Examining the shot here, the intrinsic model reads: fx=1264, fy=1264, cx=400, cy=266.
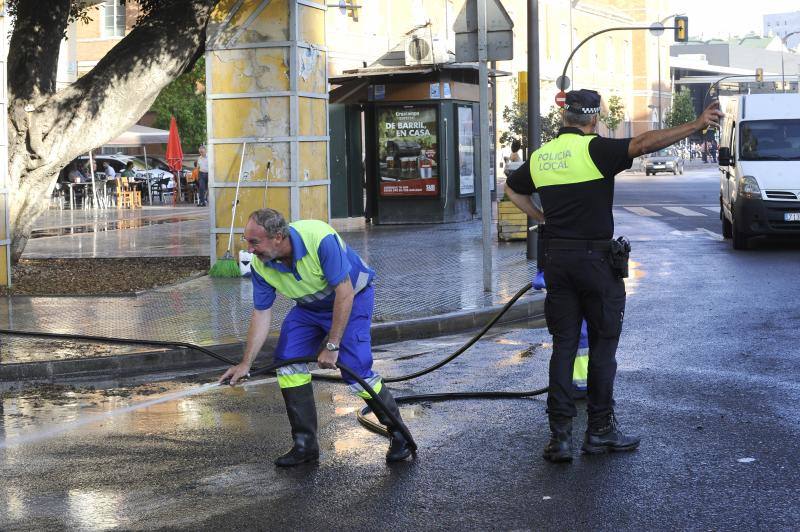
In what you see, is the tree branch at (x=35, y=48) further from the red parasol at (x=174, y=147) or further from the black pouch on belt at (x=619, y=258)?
the red parasol at (x=174, y=147)

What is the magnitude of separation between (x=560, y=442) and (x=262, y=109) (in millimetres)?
10302

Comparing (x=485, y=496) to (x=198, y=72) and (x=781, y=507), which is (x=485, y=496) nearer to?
(x=781, y=507)

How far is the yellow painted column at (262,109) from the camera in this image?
15742mm

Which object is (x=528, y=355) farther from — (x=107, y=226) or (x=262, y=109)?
(x=107, y=226)

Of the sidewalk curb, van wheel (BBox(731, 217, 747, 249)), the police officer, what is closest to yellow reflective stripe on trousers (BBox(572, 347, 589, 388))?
the police officer

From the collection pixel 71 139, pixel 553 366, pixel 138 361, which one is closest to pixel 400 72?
pixel 71 139

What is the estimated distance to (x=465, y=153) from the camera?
24.9 meters

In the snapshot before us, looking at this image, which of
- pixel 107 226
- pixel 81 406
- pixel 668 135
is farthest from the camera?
pixel 107 226

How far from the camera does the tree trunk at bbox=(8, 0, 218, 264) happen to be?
15.4m

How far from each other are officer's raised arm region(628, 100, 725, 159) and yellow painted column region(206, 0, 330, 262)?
9.97 metres

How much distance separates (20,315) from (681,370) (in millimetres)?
6410

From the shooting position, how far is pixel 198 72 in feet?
133

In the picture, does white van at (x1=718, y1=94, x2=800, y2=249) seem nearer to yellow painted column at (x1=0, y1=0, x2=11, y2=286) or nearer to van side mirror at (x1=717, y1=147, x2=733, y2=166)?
van side mirror at (x1=717, y1=147, x2=733, y2=166)

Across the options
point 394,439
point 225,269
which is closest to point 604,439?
point 394,439
